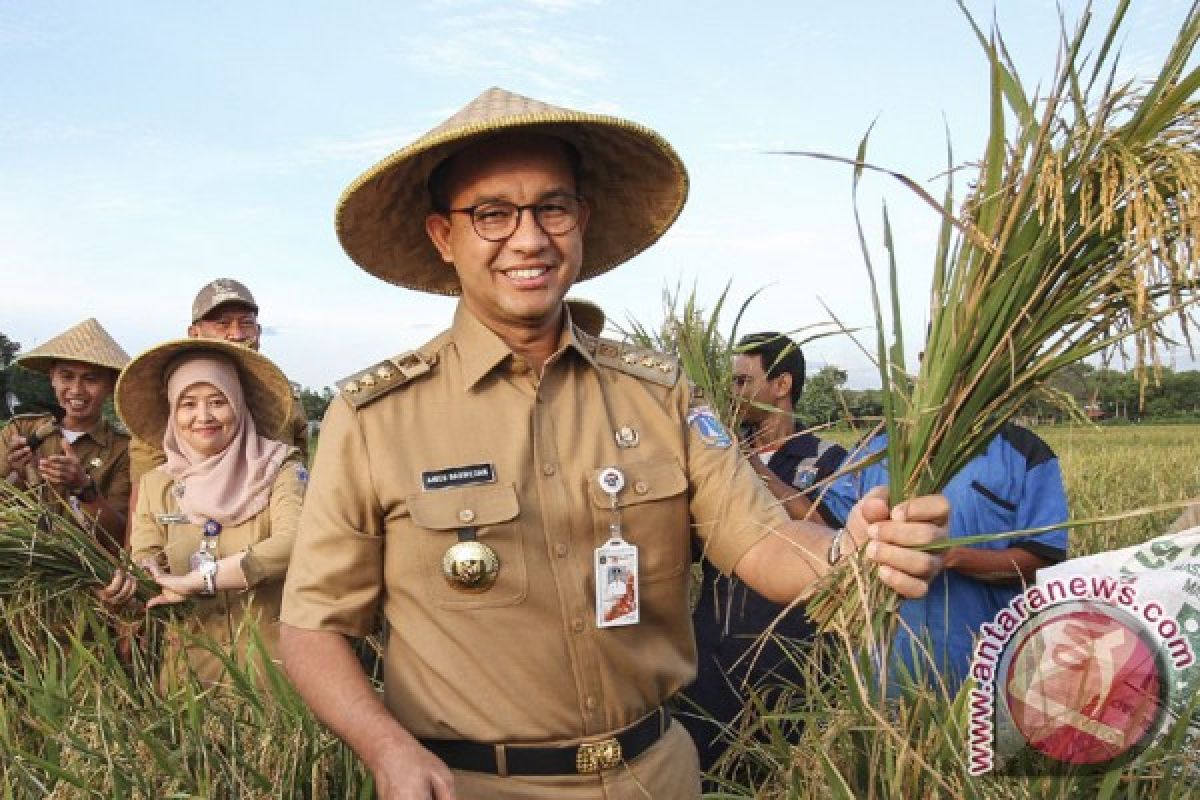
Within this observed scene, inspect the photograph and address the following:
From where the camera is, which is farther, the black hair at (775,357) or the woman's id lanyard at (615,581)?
the black hair at (775,357)

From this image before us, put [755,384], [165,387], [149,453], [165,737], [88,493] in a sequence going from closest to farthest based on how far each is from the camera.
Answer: [165,737] < [165,387] < [149,453] < [755,384] < [88,493]

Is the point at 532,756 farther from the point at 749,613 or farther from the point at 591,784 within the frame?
the point at 749,613

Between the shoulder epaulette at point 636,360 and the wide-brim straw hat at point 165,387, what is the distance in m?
1.89

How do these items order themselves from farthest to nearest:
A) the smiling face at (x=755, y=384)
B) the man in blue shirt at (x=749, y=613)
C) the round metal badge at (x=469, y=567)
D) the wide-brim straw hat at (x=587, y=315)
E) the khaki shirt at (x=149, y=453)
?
the smiling face at (x=755, y=384) < the khaki shirt at (x=149, y=453) < the man in blue shirt at (x=749, y=613) < the wide-brim straw hat at (x=587, y=315) < the round metal badge at (x=469, y=567)

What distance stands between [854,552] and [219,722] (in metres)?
1.55

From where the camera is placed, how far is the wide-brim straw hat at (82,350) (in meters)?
4.42

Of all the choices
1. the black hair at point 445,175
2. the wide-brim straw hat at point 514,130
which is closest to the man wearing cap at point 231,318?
the wide-brim straw hat at point 514,130

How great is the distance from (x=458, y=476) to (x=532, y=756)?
1.63ft

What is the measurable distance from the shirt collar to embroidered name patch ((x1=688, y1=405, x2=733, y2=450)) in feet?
0.73

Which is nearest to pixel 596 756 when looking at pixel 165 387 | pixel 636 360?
pixel 636 360

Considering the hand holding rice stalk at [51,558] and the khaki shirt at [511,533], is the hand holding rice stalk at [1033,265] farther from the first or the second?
the hand holding rice stalk at [51,558]

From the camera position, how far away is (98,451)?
4477 millimetres

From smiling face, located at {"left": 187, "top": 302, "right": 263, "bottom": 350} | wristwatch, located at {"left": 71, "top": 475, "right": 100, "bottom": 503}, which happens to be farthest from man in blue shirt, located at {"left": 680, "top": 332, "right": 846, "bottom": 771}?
wristwatch, located at {"left": 71, "top": 475, "right": 100, "bottom": 503}

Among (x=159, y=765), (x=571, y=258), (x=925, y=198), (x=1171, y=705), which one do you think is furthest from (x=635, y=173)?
(x=159, y=765)
